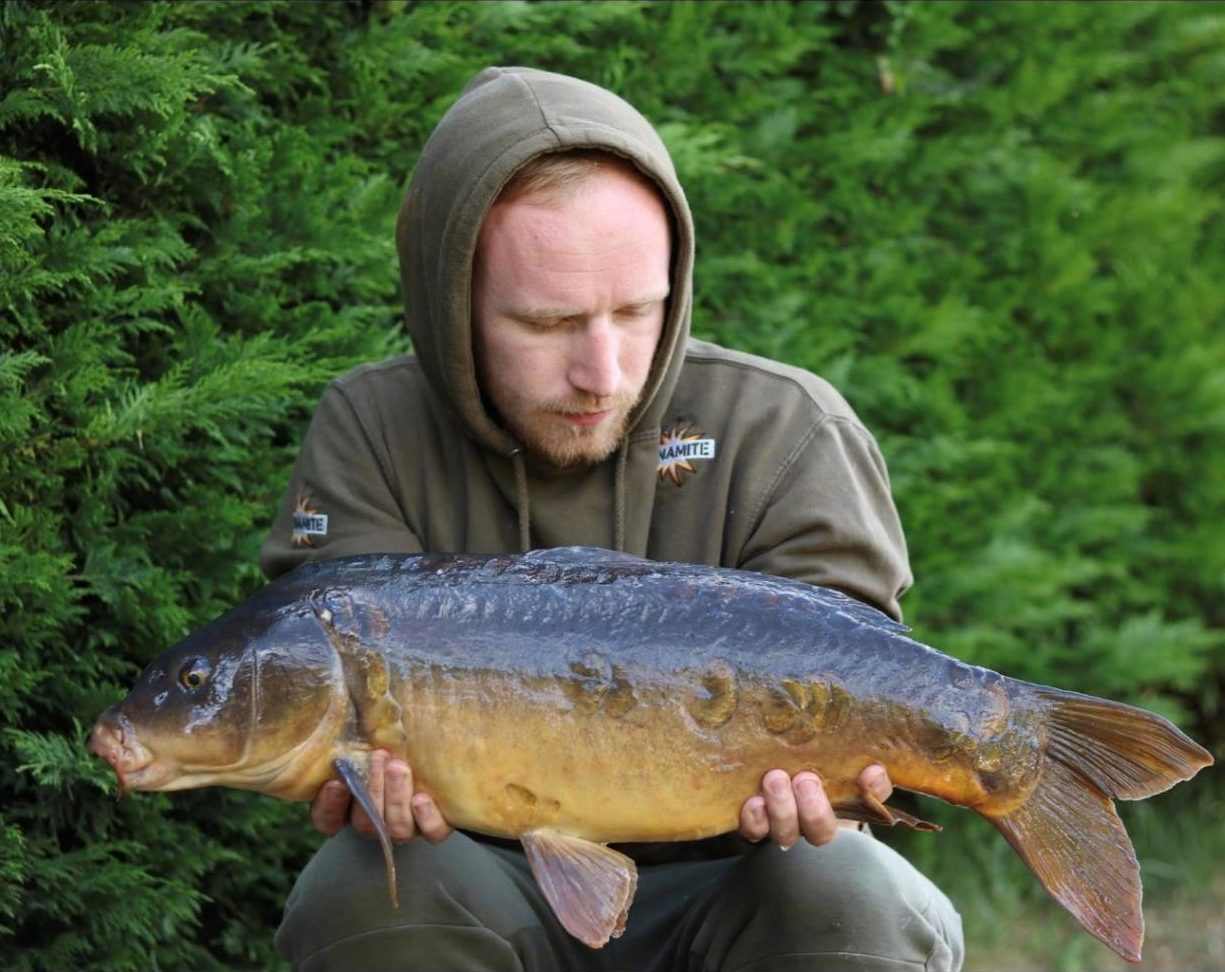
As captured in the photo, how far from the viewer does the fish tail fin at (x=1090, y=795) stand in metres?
2.66

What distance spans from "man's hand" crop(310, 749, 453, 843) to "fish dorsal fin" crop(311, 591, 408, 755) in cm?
3

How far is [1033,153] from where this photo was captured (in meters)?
5.74

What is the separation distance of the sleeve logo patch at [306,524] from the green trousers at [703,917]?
0.59 meters

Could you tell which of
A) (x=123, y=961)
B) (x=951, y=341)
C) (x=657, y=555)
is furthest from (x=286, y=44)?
(x=951, y=341)

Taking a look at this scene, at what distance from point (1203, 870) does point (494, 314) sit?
150 inches

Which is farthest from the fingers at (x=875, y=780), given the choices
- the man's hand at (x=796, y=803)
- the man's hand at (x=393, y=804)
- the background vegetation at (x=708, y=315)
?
the background vegetation at (x=708, y=315)

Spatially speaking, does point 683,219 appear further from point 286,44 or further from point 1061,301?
point 1061,301

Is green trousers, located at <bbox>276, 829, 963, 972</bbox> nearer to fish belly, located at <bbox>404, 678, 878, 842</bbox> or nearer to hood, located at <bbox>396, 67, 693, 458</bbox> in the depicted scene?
fish belly, located at <bbox>404, 678, 878, 842</bbox>

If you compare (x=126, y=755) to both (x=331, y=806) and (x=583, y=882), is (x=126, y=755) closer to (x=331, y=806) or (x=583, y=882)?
(x=331, y=806)

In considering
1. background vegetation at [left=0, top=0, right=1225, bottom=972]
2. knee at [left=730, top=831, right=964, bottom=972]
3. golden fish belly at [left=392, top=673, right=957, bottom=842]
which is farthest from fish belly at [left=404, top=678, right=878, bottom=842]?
background vegetation at [left=0, top=0, right=1225, bottom=972]

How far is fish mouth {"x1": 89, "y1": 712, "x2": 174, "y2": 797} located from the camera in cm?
262

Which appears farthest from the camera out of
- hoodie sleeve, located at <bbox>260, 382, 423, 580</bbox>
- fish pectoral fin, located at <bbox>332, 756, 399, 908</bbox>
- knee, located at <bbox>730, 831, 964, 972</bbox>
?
hoodie sleeve, located at <bbox>260, 382, 423, 580</bbox>

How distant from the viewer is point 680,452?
331 cm

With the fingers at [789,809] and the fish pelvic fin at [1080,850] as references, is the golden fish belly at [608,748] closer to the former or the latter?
the fingers at [789,809]
